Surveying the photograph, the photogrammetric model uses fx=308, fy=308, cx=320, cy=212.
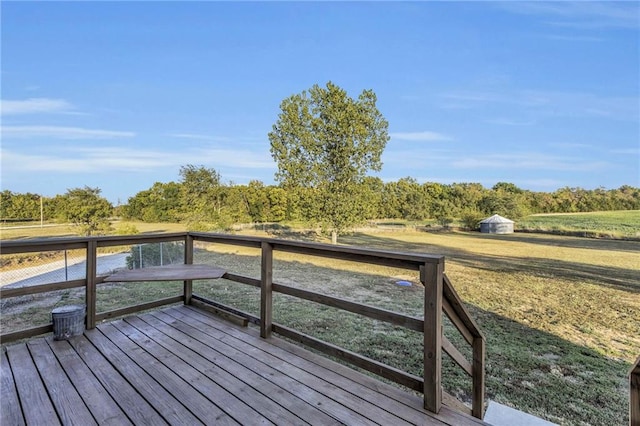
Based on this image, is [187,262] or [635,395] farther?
[187,262]

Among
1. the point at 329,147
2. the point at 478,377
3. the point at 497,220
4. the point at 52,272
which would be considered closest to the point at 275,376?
the point at 478,377

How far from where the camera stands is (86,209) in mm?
13500

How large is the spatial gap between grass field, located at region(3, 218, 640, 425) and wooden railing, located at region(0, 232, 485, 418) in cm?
124

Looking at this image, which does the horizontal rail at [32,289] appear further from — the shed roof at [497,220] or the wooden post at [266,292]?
the shed roof at [497,220]

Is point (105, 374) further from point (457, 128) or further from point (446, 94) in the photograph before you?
point (457, 128)

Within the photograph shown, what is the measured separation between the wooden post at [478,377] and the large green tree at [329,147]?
13.1 meters

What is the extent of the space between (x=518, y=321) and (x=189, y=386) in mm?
5413

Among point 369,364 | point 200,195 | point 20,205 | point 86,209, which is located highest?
point 200,195

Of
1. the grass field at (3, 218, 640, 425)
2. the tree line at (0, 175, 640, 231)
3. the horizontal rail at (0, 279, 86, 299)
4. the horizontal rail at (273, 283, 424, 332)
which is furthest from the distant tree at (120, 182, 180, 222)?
the horizontal rail at (273, 283, 424, 332)

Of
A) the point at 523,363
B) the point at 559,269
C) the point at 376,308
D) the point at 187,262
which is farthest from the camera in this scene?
the point at 559,269

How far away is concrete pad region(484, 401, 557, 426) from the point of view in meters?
1.97

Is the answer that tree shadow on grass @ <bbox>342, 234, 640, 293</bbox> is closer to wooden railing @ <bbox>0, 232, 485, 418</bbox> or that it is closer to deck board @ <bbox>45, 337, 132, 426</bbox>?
wooden railing @ <bbox>0, 232, 485, 418</bbox>

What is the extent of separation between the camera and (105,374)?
208cm

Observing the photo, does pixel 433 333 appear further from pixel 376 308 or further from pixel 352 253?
pixel 352 253
